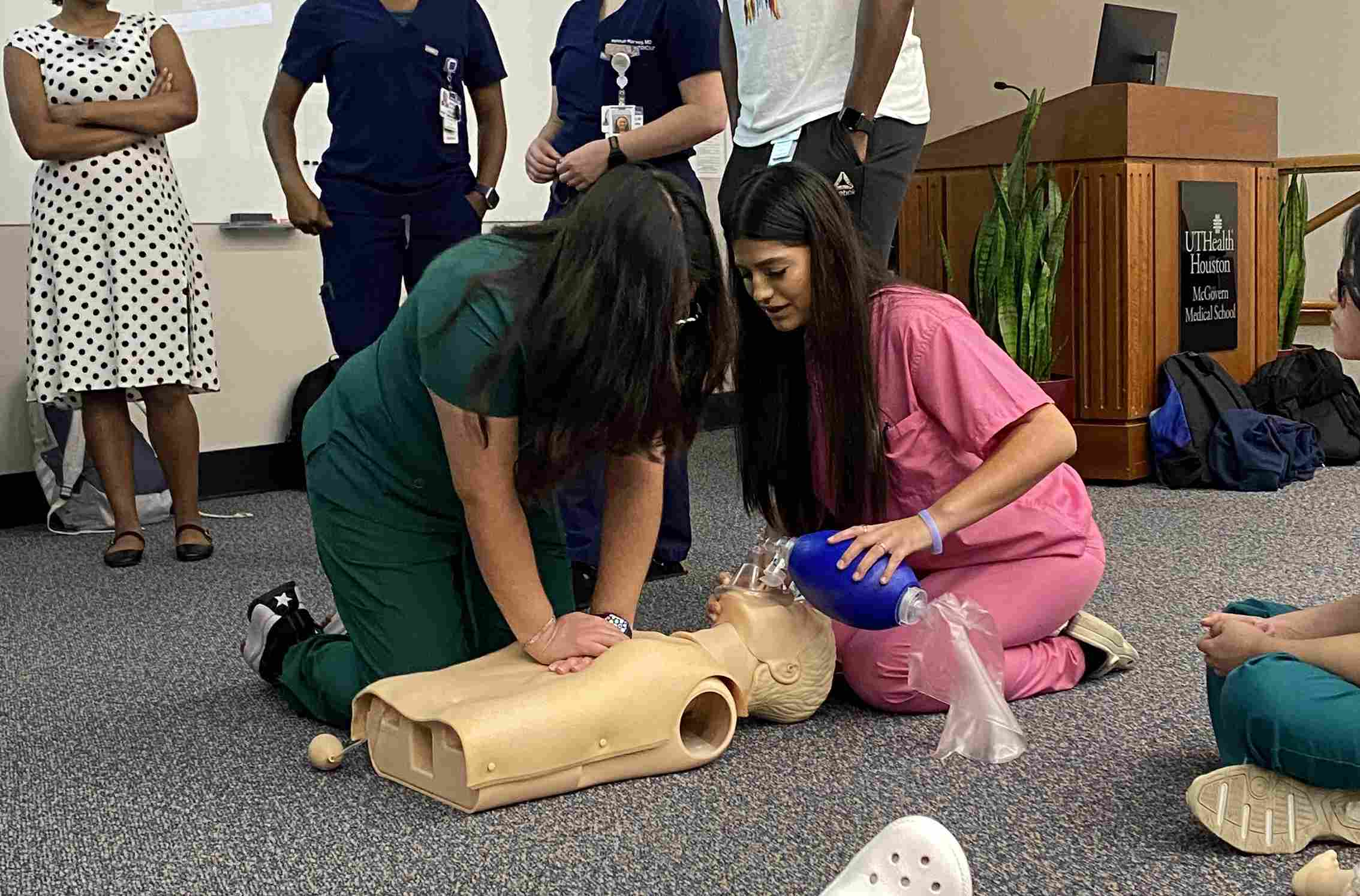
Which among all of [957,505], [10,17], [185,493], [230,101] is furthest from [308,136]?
[957,505]

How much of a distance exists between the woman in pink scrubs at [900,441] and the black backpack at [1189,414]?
1.82m

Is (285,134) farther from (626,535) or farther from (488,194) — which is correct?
(626,535)

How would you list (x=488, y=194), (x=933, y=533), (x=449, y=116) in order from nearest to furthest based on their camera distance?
(x=933, y=533) → (x=449, y=116) → (x=488, y=194)

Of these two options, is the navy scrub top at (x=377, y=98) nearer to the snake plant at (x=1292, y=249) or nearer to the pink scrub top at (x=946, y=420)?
the pink scrub top at (x=946, y=420)

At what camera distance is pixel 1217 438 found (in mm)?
3713

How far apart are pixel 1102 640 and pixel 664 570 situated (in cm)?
102

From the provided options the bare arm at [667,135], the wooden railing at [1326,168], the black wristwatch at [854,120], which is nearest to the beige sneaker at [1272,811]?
the black wristwatch at [854,120]

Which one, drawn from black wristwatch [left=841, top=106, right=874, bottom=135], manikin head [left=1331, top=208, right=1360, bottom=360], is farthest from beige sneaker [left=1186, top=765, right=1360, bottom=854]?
black wristwatch [left=841, top=106, right=874, bottom=135]

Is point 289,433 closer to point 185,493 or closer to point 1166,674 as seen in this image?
point 185,493

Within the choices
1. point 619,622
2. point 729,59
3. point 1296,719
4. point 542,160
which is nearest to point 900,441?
point 619,622

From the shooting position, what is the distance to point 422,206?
2893mm

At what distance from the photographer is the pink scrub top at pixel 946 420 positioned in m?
1.83

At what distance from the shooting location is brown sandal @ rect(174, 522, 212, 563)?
10.4 ft

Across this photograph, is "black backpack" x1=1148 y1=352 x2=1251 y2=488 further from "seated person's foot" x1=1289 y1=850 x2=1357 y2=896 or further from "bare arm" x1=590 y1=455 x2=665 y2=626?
"seated person's foot" x1=1289 y1=850 x2=1357 y2=896
